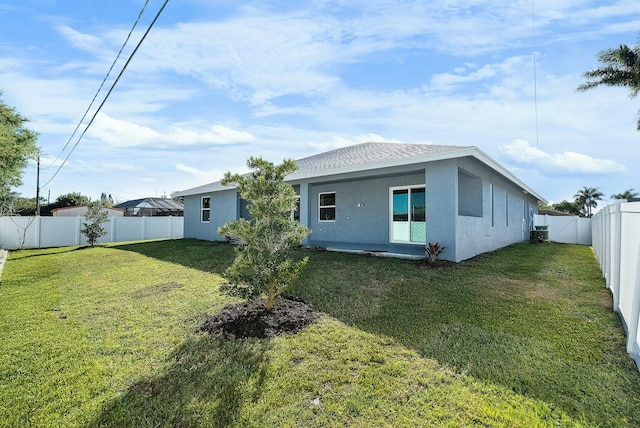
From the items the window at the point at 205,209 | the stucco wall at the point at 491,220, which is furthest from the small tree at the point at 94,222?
the stucco wall at the point at 491,220

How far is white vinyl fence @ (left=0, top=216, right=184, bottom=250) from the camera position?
1608 cm

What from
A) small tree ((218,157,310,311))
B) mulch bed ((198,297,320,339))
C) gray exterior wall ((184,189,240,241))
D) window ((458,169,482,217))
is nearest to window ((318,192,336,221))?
gray exterior wall ((184,189,240,241))

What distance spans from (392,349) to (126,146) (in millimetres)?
18066

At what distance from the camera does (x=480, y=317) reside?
4734 mm

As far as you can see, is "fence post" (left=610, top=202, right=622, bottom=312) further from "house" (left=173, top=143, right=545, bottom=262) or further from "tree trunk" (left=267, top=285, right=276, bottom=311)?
"tree trunk" (left=267, top=285, right=276, bottom=311)

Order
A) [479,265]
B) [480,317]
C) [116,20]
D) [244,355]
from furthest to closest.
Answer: [479,265], [116,20], [480,317], [244,355]

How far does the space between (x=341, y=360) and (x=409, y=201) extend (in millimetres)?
7691

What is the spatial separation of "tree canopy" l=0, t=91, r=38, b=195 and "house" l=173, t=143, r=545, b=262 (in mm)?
9265

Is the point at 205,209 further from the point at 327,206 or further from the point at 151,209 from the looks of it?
the point at 151,209

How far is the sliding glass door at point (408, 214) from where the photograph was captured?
10.2 m

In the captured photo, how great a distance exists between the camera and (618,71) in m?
19.8

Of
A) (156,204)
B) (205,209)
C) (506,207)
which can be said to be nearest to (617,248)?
(506,207)

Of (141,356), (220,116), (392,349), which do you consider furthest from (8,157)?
(392,349)

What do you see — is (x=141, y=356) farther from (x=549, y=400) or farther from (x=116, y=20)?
(x=116, y=20)
